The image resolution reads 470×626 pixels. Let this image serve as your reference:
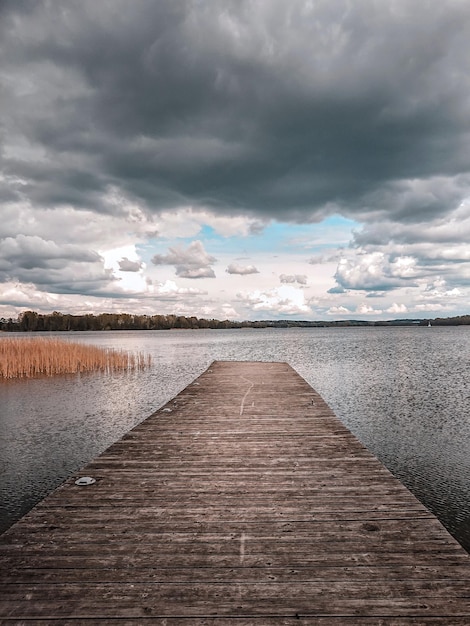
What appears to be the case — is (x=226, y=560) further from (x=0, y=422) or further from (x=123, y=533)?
(x=0, y=422)

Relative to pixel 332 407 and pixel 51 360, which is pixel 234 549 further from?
pixel 51 360

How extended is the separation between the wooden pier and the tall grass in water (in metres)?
18.0

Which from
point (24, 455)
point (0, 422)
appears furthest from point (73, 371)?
point (24, 455)

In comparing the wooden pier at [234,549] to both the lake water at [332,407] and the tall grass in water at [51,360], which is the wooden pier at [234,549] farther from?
the tall grass in water at [51,360]

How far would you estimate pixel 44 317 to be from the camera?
4491 inches

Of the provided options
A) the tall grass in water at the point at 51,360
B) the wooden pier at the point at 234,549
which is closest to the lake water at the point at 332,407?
the tall grass in water at the point at 51,360

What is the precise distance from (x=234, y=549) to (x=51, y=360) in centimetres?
2200

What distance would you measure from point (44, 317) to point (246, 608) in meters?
122

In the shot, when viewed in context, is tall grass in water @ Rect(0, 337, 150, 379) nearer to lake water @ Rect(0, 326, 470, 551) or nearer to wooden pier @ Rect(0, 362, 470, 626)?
lake water @ Rect(0, 326, 470, 551)

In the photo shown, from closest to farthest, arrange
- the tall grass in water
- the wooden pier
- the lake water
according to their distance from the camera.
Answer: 1. the wooden pier
2. the lake water
3. the tall grass in water

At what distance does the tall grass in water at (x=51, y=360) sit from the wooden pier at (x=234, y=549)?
1803 centimetres

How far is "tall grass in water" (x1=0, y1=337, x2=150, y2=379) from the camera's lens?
21625mm

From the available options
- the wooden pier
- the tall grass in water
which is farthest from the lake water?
the wooden pier

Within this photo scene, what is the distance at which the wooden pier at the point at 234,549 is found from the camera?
2572mm
